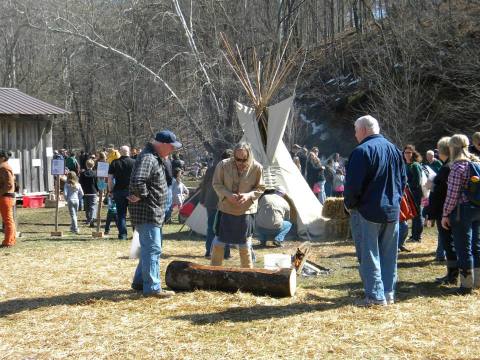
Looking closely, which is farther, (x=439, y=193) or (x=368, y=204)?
(x=439, y=193)

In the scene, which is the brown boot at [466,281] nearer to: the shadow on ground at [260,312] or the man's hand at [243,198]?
the shadow on ground at [260,312]

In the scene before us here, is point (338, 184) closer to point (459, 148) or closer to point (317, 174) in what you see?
point (317, 174)

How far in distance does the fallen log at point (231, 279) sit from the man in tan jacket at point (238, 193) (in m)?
0.55

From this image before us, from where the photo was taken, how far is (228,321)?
18.6 feet

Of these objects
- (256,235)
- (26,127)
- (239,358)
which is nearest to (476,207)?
(239,358)

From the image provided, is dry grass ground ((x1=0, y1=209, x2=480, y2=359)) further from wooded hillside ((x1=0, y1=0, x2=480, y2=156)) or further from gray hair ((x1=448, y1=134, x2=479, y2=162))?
wooded hillside ((x1=0, y1=0, x2=480, y2=156))

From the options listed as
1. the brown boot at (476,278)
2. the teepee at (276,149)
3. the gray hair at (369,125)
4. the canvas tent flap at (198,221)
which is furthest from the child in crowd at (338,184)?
the gray hair at (369,125)

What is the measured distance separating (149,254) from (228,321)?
128 centimetres

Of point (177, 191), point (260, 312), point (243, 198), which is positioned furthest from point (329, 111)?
point (260, 312)

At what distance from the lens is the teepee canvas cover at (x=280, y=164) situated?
11992 millimetres

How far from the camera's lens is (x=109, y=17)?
21328 millimetres

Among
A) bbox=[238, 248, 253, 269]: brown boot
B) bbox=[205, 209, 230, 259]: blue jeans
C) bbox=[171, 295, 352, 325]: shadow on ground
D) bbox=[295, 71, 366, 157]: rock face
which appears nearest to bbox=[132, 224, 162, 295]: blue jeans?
bbox=[171, 295, 352, 325]: shadow on ground

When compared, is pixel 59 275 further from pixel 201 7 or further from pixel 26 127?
pixel 201 7

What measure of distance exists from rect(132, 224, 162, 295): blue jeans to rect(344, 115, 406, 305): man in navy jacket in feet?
6.81
